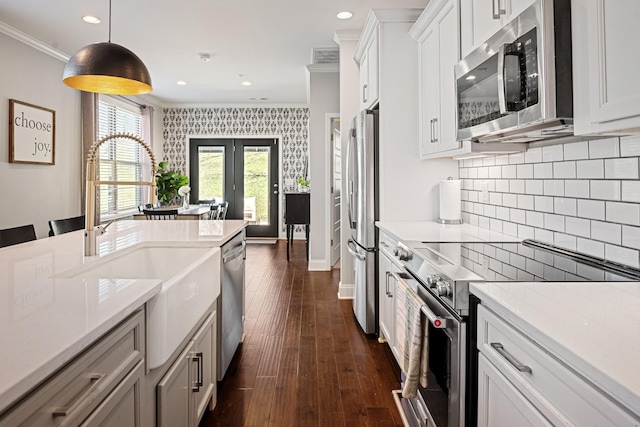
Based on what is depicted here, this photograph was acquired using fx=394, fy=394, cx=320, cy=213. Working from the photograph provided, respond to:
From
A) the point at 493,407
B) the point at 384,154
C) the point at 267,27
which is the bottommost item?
the point at 493,407

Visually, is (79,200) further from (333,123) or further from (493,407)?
(493,407)

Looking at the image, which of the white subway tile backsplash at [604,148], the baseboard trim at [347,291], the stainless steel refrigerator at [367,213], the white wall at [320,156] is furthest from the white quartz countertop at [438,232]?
the white wall at [320,156]

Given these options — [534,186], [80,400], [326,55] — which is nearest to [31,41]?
[326,55]

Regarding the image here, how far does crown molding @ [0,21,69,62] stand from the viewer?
3786 millimetres

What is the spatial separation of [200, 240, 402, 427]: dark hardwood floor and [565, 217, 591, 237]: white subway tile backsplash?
120 centimetres

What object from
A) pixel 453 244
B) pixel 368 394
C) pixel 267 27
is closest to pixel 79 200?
pixel 267 27

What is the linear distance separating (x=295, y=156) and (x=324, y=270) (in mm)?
3357

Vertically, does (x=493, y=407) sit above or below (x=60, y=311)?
below

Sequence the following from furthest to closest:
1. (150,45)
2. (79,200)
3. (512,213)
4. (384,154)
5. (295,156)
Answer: (295,156), (79,200), (150,45), (384,154), (512,213)

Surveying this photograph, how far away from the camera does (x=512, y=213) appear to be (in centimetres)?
218

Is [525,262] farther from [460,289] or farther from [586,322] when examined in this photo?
[586,322]

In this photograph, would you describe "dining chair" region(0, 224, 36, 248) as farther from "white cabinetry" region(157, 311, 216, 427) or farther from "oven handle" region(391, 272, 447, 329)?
"oven handle" region(391, 272, 447, 329)

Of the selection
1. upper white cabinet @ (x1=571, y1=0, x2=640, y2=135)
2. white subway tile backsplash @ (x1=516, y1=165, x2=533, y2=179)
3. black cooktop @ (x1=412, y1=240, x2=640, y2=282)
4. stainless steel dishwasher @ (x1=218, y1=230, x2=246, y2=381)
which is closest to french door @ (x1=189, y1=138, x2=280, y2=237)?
stainless steel dishwasher @ (x1=218, y1=230, x2=246, y2=381)

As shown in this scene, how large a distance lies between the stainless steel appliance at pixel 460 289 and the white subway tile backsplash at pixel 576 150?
0.40m
